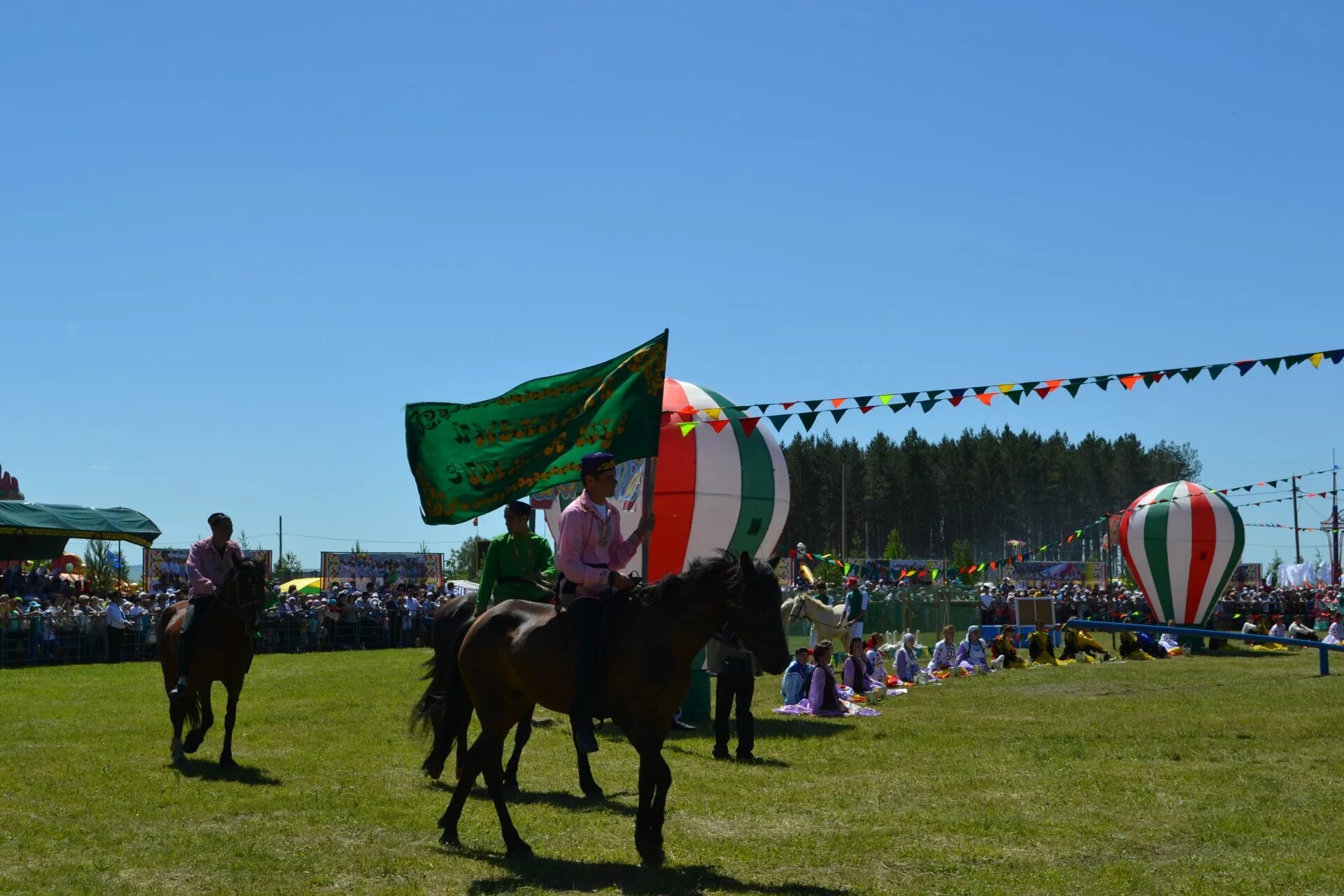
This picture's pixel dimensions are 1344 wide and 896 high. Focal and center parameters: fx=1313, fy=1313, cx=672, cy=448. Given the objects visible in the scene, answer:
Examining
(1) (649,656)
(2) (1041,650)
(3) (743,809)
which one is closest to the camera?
(1) (649,656)

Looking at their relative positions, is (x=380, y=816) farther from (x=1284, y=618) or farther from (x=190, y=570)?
(x=1284, y=618)

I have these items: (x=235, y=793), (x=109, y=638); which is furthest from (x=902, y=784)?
(x=109, y=638)

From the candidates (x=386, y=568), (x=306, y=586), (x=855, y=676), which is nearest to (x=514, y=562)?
(x=855, y=676)

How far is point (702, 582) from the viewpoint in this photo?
336 inches

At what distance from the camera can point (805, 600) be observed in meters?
27.5

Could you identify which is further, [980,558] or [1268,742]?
[980,558]

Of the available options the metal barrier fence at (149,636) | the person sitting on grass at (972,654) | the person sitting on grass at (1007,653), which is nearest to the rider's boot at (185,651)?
the metal barrier fence at (149,636)

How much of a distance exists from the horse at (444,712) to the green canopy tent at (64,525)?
25.5 m

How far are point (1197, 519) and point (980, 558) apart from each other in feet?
255

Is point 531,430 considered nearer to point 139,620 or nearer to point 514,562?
point 514,562

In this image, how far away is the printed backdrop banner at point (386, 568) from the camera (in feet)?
173

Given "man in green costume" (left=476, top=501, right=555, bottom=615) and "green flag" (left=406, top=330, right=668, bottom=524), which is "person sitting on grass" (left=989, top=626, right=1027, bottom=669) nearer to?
"man in green costume" (left=476, top=501, right=555, bottom=615)

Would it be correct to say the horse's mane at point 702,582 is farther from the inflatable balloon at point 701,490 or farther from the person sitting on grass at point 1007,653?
the person sitting on grass at point 1007,653

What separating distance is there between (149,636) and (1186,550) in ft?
96.4
